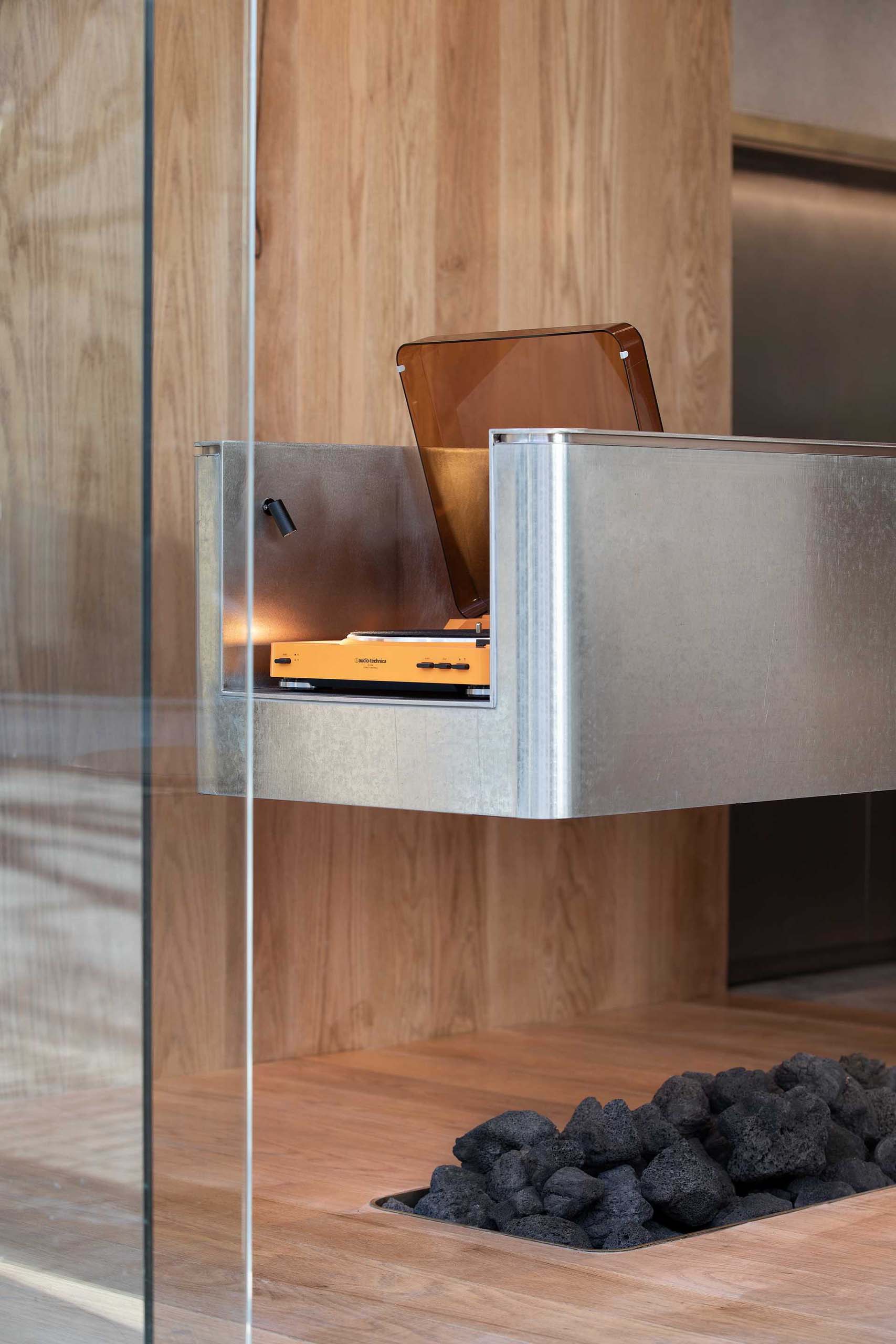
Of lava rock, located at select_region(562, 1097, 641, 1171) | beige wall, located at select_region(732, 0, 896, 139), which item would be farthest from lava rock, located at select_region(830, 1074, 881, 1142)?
beige wall, located at select_region(732, 0, 896, 139)

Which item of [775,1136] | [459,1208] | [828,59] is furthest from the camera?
[828,59]

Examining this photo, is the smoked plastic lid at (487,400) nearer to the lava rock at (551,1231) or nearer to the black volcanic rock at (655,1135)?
the black volcanic rock at (655,1135)

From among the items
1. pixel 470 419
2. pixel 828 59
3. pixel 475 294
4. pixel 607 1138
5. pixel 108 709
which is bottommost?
pixel 607 1138

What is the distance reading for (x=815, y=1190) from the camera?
9.58 feet

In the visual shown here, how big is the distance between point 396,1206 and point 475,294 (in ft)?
7.44

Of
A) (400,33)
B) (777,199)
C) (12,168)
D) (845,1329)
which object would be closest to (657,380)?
(777,199)

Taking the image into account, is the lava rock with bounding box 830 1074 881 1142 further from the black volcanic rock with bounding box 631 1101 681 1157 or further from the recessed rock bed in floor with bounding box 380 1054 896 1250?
the black volcanic rock with bounding box 631 1101 681 1157

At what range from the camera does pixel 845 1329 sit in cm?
226

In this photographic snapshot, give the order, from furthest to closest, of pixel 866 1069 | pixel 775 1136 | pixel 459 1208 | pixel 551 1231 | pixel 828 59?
1. pixel 828 59
2. pixel 866 1069
3. pixel 775 1136
4. pixel 459 1208
5. pixel 551 1231

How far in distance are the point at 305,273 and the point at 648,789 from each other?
1864 millimetres

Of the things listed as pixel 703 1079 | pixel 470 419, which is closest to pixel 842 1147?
pixel 703 1079

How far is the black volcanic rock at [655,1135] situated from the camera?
292cm

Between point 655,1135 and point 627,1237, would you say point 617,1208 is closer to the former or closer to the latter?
point 627,1237

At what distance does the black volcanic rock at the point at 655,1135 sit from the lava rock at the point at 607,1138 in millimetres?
26
